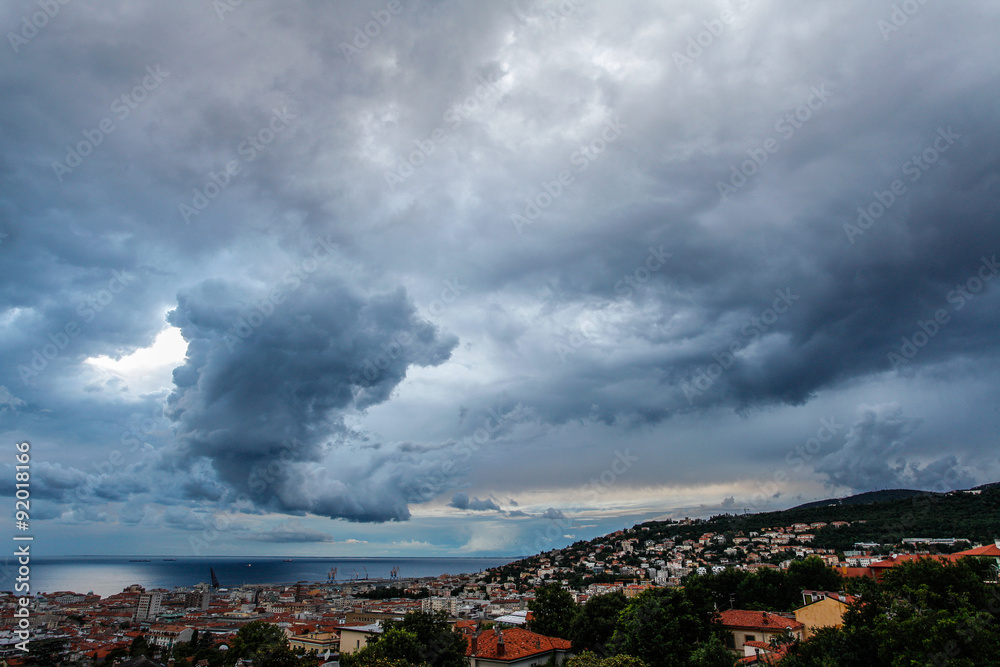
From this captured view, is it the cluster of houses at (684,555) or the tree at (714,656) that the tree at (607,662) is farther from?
the cluster of houses at (684,555)

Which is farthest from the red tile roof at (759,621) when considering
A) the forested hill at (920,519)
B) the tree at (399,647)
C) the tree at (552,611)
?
the forested hill at (920,519)

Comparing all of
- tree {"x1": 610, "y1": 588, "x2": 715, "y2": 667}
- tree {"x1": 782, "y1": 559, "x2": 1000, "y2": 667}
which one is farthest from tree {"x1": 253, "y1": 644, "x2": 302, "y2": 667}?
tree {"x1": 782, "y1": 559, "x2": 1000, "y2": 667}

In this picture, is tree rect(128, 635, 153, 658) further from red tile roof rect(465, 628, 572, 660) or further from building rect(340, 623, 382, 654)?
red tile roof rect(465, 628, 572, 660)

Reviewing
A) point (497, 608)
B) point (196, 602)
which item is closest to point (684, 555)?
point (497, 608)

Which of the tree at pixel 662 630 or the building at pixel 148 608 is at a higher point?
the tree at pixel 662 630

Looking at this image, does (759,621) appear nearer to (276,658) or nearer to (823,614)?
(823,614)
